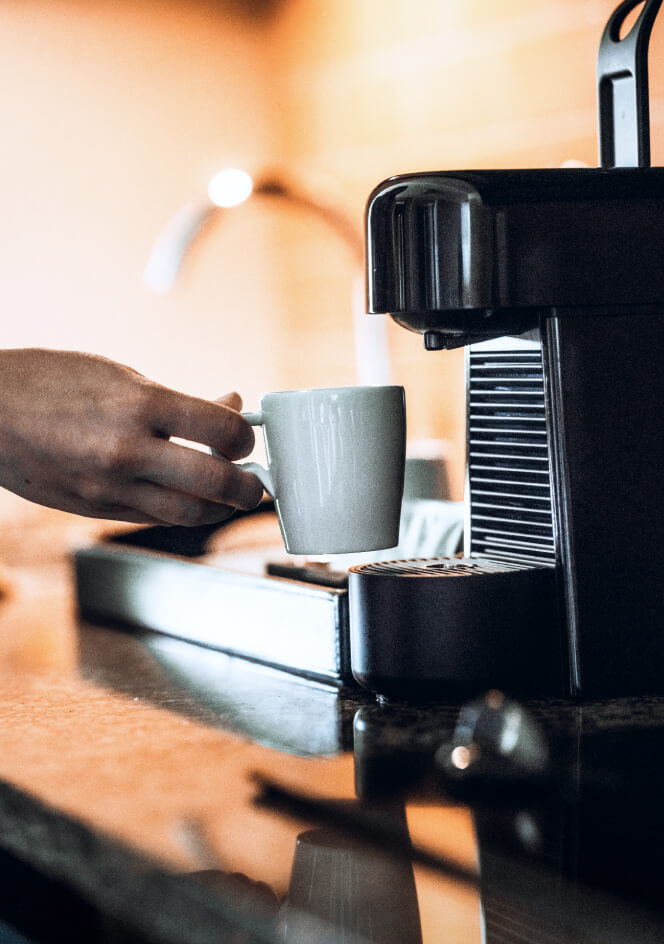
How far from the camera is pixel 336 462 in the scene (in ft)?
2.00

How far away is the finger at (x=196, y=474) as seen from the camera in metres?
0.63

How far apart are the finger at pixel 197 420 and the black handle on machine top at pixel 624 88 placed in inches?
12.4

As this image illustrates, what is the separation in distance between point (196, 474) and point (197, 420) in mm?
32

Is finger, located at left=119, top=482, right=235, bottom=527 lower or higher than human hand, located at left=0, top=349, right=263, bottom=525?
lower

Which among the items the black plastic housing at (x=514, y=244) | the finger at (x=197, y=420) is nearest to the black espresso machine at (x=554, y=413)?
A: the black plastic housing at (x=514, y=244)

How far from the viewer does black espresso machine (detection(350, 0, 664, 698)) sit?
60 cm

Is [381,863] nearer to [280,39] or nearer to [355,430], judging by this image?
[355,430]

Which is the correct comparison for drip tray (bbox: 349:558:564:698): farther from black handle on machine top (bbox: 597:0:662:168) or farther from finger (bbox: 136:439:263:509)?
black handle on machine top (bbox: 597:0:662:168)

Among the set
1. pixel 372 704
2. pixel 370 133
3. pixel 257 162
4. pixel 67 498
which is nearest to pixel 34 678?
pixel 67 498

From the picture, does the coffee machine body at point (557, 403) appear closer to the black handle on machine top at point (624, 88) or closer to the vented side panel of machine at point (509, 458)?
the vented side panel of machine at point (509, 458)

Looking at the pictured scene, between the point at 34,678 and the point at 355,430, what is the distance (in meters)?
0.30

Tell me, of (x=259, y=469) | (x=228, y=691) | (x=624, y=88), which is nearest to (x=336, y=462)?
(x=259, y=469)

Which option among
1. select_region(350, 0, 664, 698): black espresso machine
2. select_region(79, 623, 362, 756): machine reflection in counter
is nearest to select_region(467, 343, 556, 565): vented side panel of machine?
select_region(350, 0, 664, 698): black espresso machine

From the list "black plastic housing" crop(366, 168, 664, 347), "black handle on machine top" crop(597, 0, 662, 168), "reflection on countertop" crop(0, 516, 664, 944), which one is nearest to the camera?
"reflection on countertop" crop(0, 516, 664, 944)
